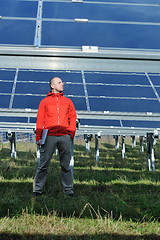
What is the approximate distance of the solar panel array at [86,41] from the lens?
450cm

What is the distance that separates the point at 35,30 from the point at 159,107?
344 centimetres

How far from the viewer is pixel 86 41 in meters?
4.19

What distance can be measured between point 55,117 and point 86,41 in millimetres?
1287

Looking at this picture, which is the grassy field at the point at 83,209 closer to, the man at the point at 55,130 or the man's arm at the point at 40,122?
the man at the point at 55,130

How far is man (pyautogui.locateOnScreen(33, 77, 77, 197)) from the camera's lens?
4906mm

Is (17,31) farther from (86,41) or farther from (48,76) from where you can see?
(48,76)

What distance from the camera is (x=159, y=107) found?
7.06 meters

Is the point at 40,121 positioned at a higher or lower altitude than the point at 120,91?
lower

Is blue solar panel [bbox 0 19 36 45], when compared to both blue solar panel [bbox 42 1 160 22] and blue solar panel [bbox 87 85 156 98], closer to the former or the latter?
blue solar panel [bbox 42 1 160 22]

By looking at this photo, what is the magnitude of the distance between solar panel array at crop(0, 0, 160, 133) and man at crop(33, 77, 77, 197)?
89cm

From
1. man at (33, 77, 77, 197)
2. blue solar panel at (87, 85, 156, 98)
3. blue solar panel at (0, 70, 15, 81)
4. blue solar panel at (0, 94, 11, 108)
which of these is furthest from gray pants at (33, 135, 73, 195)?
blue solar panel at (0, 70, 15, 81)

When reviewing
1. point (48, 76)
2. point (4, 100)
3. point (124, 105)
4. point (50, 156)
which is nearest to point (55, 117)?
point (50, 156)

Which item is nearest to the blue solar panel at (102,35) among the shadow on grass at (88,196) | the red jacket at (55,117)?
the red jacket at (55,117)

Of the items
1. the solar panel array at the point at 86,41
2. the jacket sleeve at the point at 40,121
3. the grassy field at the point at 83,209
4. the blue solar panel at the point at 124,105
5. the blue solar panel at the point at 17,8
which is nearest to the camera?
the grassy field at the point at 83,209
